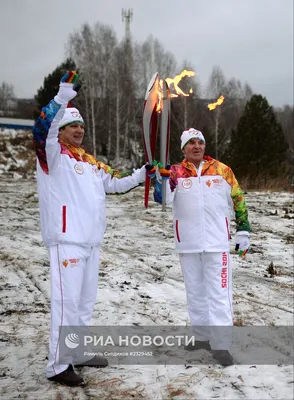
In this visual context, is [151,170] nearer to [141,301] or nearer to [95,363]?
[95,363]

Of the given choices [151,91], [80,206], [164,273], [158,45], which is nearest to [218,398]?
[80,206]

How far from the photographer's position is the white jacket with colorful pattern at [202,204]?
3.97 meters

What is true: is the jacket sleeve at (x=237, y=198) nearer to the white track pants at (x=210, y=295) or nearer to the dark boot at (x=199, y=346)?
the white track pants at (x=210, y=295)

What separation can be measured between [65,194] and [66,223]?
223 millimetres

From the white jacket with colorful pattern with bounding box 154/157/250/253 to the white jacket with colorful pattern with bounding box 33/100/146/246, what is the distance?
71 cm

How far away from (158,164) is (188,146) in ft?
1.31

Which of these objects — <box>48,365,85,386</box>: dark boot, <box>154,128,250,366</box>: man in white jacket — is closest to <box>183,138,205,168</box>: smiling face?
<box>154,128,250,366</box>: man in white jacket

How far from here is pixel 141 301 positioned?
5254mm

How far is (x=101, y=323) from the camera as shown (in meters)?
4.63

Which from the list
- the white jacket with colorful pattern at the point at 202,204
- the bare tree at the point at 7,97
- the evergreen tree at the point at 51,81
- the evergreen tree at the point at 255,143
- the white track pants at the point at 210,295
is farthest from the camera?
the bare tree at the point at 7,97

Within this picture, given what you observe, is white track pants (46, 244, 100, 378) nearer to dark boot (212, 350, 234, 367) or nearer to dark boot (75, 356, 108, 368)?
dark boot (75, 356, 108, 368)

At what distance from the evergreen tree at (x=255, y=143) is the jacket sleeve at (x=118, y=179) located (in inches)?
686

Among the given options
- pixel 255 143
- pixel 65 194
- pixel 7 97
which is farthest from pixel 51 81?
pixel 7 97

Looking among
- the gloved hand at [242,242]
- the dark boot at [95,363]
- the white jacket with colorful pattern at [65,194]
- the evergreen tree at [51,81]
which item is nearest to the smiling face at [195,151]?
the gloved hand at [242,242]
